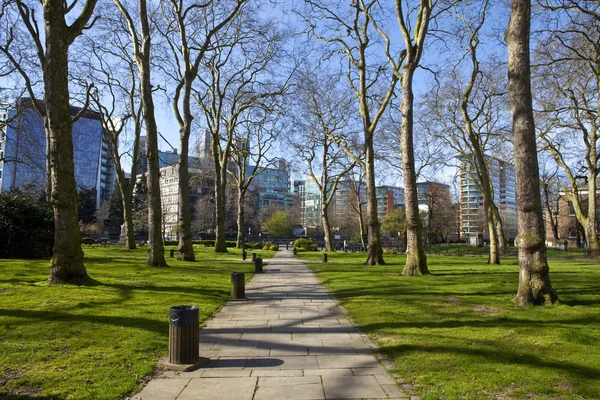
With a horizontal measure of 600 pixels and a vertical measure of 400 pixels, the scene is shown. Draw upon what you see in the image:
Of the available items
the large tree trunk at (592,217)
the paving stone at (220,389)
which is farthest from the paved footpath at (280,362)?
the large tree trunk at (592,217)

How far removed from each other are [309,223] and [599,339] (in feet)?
357

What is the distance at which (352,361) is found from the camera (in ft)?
18.4

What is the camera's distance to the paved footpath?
14.5 feet

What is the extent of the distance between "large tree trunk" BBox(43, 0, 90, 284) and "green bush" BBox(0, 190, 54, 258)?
9.78 meters

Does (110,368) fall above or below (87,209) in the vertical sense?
below

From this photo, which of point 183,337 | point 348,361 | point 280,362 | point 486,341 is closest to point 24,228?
point 183,337

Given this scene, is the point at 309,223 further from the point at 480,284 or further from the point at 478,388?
the point at 478,388

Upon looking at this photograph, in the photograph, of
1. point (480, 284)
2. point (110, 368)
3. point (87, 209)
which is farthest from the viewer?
point (87, 209)

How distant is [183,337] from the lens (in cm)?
535

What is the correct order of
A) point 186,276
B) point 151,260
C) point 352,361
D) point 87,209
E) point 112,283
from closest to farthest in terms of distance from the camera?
1. point 352,361
2. point 112,283
3. point 186,276
4. point 151,260
5. point 87,209

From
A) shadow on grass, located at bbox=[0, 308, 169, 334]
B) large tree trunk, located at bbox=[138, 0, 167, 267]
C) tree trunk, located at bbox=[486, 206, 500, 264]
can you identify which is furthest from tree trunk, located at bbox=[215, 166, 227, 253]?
shadow on grass, located at bbox=[0, 308, 169, 334]

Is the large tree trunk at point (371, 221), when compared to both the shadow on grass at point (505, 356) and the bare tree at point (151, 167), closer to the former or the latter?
the bare tree at point (151, 167)

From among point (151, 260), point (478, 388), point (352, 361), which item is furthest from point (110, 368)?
point (151, 260)

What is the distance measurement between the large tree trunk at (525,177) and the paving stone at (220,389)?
22.4 feet
